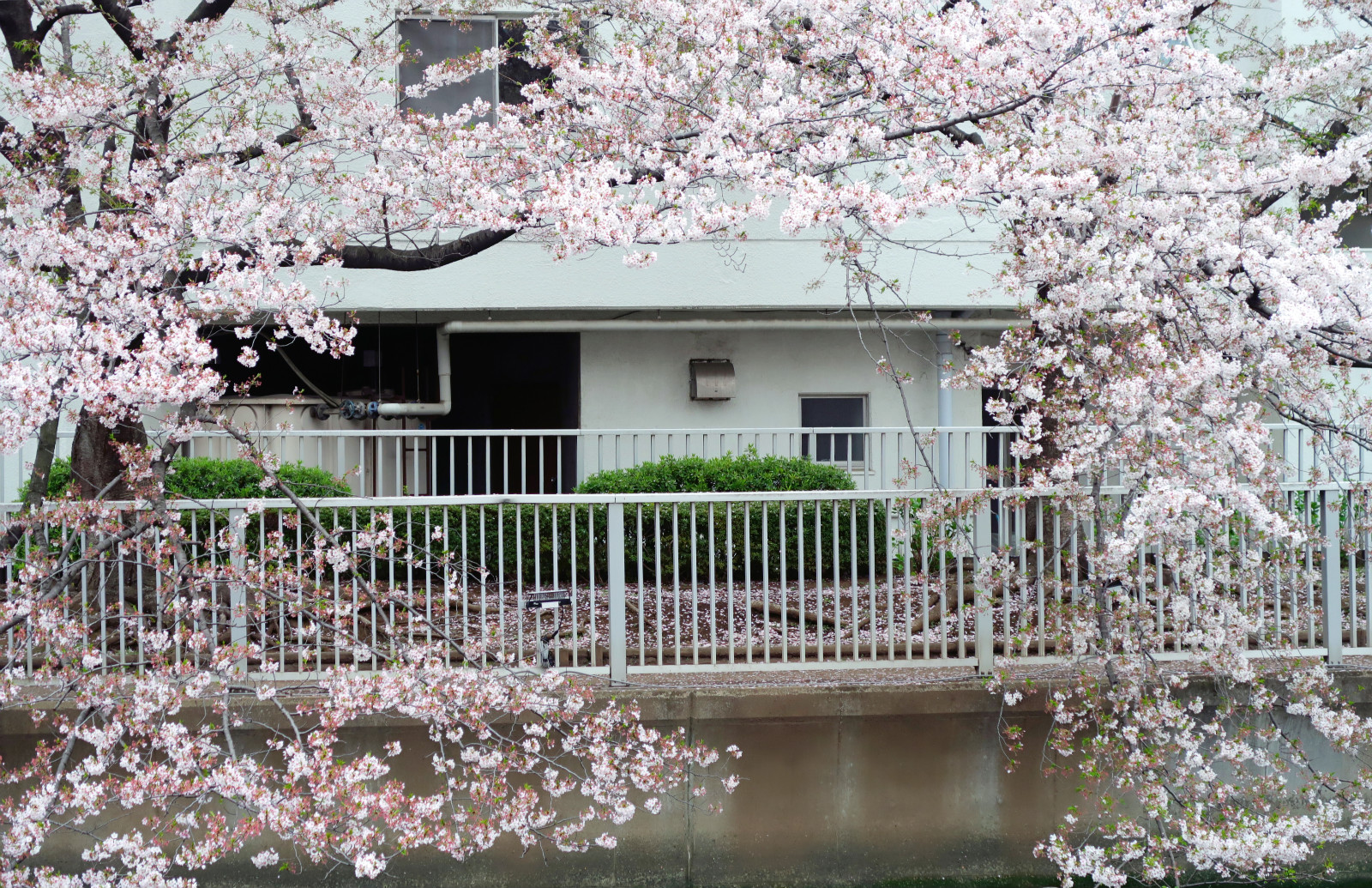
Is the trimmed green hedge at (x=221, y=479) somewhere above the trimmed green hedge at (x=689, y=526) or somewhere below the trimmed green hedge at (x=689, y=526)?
above

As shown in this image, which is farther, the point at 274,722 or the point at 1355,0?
the point at 1355,0

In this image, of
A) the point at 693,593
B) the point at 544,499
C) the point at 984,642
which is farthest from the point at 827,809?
the point at 544,499

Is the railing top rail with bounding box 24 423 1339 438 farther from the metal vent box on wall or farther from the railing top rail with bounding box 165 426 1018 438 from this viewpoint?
the metal vent box on wall

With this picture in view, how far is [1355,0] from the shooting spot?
6805 mm

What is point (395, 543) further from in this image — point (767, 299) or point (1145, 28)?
point (767, 299)

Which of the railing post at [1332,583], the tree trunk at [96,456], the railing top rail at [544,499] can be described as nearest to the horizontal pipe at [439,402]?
the tree trunk at [96,456]

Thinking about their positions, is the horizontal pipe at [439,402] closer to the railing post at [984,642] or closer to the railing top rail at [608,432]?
the railing top rail at [608,432]

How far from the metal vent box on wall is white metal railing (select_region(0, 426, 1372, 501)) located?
26.7 inches

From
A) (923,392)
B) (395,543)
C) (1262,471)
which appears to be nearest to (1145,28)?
(1262,471)

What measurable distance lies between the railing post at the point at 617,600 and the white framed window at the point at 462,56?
5.78 meters

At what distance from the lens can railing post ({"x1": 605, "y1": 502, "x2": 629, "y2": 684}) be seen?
5.33 meters

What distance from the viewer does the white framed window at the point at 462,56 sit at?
9805 millimetres

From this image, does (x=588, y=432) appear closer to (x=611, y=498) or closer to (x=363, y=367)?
(x=363, y=367)

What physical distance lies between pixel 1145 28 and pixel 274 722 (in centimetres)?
604
